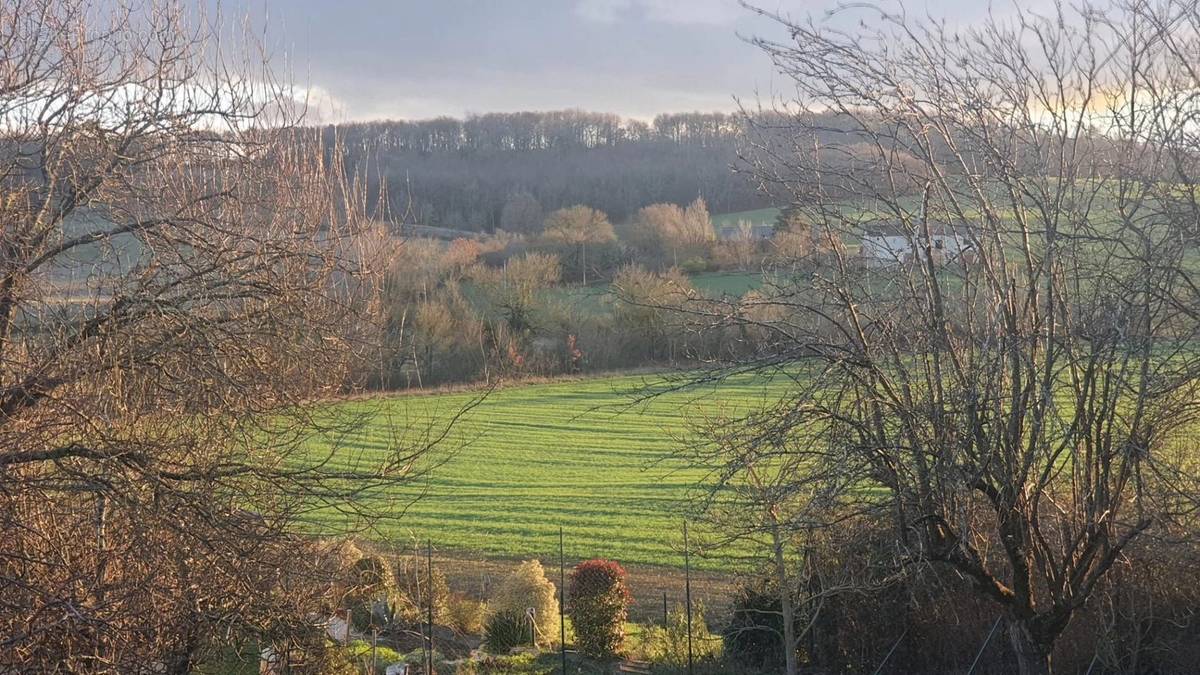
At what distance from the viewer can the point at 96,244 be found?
6.77 metres

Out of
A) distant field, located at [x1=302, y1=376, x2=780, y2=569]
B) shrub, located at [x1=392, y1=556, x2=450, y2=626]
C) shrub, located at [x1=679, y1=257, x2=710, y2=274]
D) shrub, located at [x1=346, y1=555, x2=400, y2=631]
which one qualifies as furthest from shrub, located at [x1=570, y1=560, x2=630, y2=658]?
shrub, located at [x1=679, y1=257, x2=710, y2=274]

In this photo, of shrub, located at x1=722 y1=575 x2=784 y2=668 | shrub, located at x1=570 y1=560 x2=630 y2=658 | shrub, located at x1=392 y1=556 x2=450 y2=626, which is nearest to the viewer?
shrub, located at x1=722 y1=575 x2=784 y2=668

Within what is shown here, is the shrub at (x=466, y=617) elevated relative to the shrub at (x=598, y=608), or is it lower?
lower

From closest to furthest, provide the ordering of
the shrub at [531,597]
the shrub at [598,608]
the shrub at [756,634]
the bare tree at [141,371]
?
the bare tree at [141,371] → the shrub at [756,634] → the shrub at [598,608] → the shrub at [531,597]

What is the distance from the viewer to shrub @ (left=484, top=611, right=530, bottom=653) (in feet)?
43.2

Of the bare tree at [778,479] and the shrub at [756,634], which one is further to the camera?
the shrub at [756,634]

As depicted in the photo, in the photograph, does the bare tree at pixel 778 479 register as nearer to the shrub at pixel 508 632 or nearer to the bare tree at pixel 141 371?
the bare tree at pixel 141 371

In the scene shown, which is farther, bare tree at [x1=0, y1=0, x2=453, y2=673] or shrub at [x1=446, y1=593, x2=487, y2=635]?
shrub at [x1=446, y1=593, x2=487, y2=635]

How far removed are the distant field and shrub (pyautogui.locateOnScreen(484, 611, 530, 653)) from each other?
76.0 inches

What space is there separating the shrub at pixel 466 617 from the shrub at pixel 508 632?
0.61 metres

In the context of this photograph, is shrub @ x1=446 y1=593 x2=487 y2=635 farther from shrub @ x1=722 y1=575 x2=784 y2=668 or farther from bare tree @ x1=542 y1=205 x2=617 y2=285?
bare tree @ x1=542 y1=205 x2=617 y2=285

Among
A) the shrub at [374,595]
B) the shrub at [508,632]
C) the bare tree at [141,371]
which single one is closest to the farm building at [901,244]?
the bare tree at [141,371]

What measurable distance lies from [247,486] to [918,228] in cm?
492

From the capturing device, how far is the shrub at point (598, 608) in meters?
12.8
